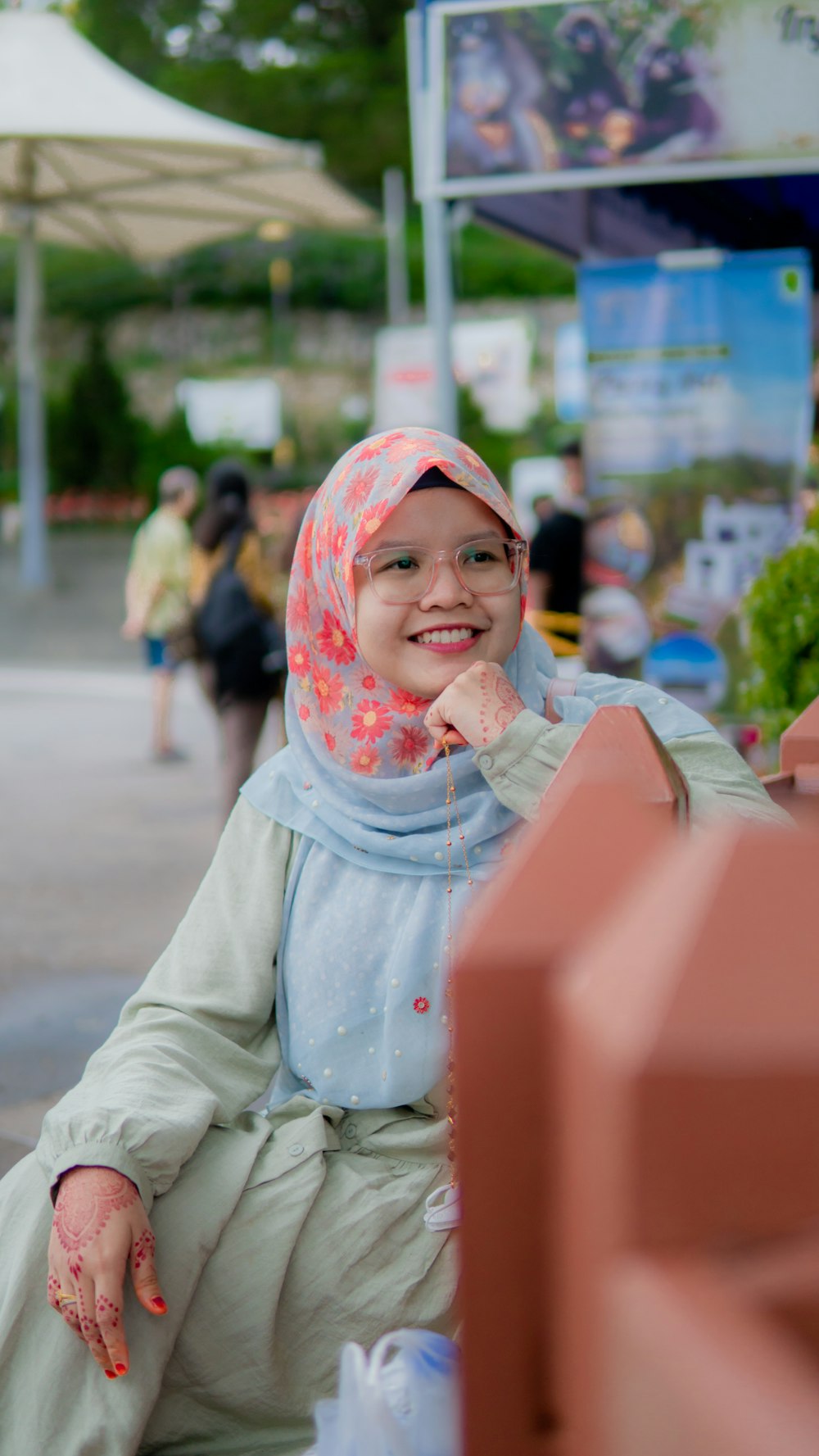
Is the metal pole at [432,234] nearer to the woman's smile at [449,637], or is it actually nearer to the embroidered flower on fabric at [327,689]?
the embroidered flower on fabric at [327,689]

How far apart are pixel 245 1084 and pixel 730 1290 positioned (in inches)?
60.7

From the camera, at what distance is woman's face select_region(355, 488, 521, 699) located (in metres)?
2.02

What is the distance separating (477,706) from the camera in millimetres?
1803

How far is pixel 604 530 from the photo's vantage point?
19.4 ft

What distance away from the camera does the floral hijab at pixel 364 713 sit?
79.0 inches

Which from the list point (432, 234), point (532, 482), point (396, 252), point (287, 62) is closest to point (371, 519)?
point (432, 234)

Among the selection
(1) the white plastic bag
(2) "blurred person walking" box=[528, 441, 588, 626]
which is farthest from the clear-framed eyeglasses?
(2) "blurred person walking" box=[528, 441, 588, 626]

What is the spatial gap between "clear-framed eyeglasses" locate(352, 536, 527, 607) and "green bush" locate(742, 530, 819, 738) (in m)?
1.77

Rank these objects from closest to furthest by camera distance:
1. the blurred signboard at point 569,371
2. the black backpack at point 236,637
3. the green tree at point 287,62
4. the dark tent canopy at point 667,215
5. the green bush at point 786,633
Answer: the green bush at point 786,633, the dark tent canopy at point 667,215, the black backpack at point 236,637, the blurred signboard at point 569,371, the green tree at point 287,62

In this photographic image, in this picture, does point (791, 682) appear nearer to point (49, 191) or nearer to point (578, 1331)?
point (578, 1331)

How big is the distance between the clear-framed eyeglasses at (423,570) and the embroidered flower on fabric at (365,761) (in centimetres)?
21

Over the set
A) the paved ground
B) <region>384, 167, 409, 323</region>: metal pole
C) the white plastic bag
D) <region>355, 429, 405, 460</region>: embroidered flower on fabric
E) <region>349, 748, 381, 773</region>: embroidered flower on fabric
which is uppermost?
<region>384, 167, 409, 323</region>: metal pole

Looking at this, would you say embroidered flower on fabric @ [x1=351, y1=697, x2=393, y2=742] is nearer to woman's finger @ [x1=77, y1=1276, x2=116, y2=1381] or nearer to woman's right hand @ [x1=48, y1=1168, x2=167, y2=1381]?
woman's right hand @ [x1=48, y1=1168, x2=167, y2=1381]

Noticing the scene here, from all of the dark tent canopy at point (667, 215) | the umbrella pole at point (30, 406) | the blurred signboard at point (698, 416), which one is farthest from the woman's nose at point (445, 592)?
the umbrella pole at point (30, 406)
